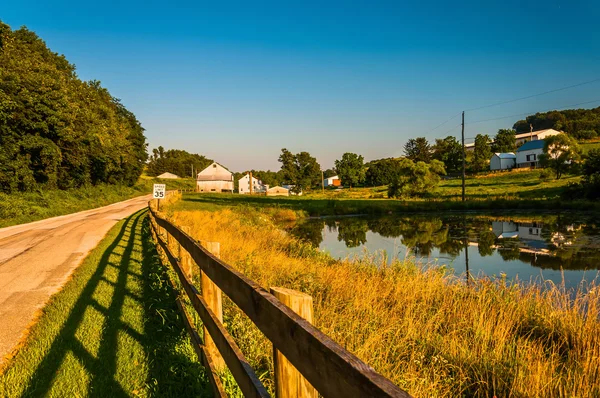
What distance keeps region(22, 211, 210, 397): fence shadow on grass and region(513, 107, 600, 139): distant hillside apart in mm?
116455

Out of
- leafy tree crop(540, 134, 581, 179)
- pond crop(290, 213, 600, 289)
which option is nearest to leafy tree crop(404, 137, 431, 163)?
leafy tree crop(540, 134, 581, 179)

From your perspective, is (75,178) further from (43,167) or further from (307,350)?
(307,350)

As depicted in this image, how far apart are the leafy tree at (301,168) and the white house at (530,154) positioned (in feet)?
163

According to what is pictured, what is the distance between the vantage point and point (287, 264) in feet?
31.0

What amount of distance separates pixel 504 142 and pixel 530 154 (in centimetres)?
2539

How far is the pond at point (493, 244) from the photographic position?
42.3ft

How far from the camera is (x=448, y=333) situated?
18.8 ft

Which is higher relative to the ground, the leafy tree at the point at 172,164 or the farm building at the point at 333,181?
the leafy tree at the point at 172,164

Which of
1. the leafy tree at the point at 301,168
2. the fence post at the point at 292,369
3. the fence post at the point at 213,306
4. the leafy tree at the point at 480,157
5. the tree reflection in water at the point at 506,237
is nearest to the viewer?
the fence post at the point at 292,369

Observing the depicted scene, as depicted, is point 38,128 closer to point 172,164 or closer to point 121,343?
point 121,343

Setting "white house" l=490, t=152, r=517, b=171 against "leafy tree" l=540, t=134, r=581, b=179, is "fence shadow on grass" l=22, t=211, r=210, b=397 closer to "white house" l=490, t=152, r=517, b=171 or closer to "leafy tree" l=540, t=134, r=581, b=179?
"leafy tree" l=540, t=134, r=581, b=179

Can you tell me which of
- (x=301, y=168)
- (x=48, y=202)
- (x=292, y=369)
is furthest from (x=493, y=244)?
(x=301, y=168)

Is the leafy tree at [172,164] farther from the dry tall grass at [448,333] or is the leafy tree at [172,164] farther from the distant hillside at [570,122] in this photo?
the dry tall grass at [448,333]

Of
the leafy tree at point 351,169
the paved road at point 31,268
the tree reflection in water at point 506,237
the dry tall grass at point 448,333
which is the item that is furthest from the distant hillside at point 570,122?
the paved road at point 31,268
